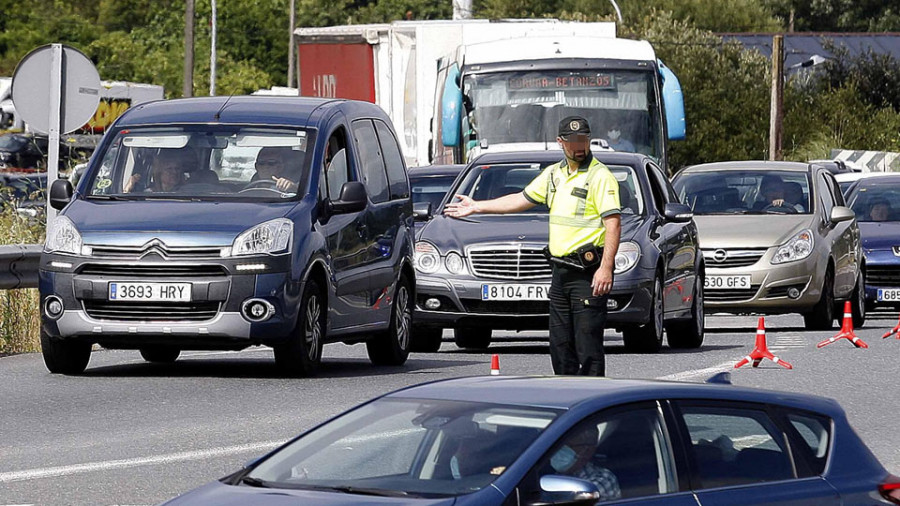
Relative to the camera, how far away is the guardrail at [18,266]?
15.8 meters

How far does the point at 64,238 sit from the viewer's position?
513 inches

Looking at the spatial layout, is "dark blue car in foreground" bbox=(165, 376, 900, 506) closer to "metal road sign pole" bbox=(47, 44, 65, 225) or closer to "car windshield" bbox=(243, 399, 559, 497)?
"car windshield" bbox=(243, 399, 559, 497)

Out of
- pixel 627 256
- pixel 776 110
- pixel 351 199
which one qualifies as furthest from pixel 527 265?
pixel 776 110

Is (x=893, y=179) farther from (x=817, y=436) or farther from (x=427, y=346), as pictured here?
(x=817, y=436)

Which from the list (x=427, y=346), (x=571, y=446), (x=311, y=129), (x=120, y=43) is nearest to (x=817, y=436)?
(x=571, y=446)

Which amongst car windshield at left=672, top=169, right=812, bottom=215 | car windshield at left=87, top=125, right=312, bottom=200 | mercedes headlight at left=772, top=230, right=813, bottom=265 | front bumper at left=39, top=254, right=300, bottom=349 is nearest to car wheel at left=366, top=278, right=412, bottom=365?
car windshield at left=87, top=125, right=312, bottom=200

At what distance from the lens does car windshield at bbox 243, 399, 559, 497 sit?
209 inches

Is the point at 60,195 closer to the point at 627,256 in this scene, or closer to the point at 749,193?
the point at 627,256

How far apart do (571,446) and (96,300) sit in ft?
26.1

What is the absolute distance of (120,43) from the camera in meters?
90.2

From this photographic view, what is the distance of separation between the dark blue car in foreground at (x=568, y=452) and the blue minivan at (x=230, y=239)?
6.92m

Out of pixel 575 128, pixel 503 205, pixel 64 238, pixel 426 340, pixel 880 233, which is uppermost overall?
pixel 575 128

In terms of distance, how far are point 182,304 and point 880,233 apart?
13060mm

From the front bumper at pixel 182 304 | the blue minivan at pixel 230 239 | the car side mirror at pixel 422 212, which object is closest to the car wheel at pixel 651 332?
the car side mirror at pixel 422 212
